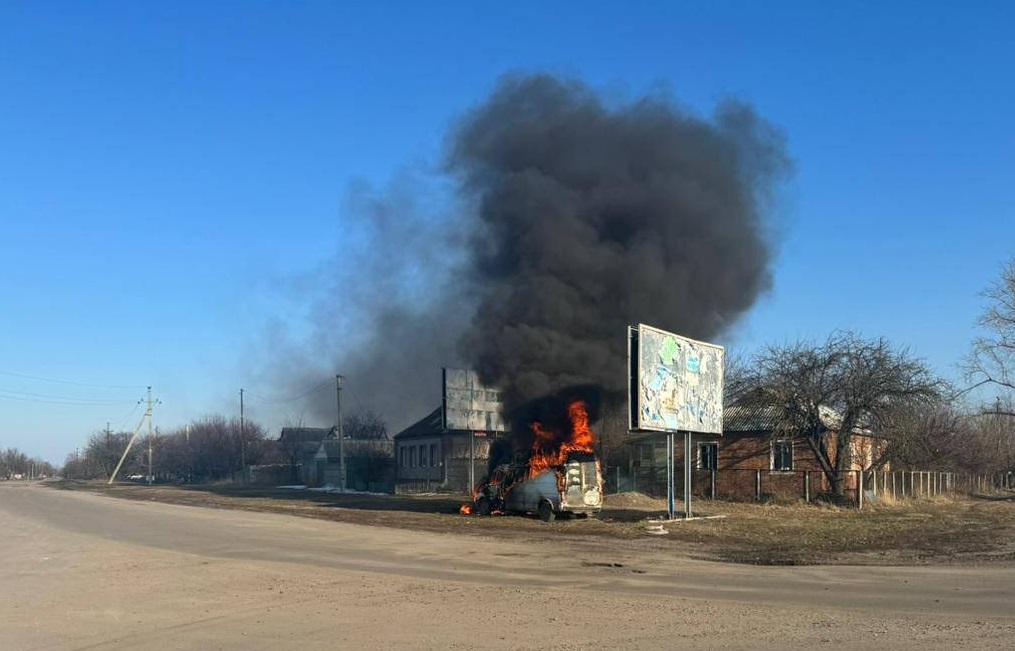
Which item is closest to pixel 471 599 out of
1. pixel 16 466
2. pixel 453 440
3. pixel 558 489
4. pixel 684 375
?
pixel 558 489

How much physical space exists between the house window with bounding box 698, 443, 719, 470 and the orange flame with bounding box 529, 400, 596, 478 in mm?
11565

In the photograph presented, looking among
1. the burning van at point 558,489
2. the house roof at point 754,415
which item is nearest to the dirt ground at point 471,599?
the burning van at point 558,489

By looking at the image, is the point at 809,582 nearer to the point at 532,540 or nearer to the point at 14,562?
the point at 532,540

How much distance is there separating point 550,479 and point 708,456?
47.8ft

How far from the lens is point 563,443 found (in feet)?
98.2

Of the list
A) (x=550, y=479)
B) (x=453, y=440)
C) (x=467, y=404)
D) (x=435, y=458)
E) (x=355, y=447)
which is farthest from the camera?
(x=355, y=447)

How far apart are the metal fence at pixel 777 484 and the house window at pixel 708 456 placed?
320 millimetres

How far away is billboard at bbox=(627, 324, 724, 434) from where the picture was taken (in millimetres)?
25969

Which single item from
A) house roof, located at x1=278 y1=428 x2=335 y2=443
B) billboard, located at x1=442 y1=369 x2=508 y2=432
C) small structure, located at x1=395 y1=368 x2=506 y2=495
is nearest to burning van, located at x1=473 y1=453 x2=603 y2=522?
small structure, located at x1=395 y1=368 x2=506 y2=495

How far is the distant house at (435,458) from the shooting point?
50562mm

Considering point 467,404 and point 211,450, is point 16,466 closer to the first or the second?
point 211,450

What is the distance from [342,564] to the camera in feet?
57.3

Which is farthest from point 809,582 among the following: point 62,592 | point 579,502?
point 579,502

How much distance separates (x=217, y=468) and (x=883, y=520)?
81.8 m
